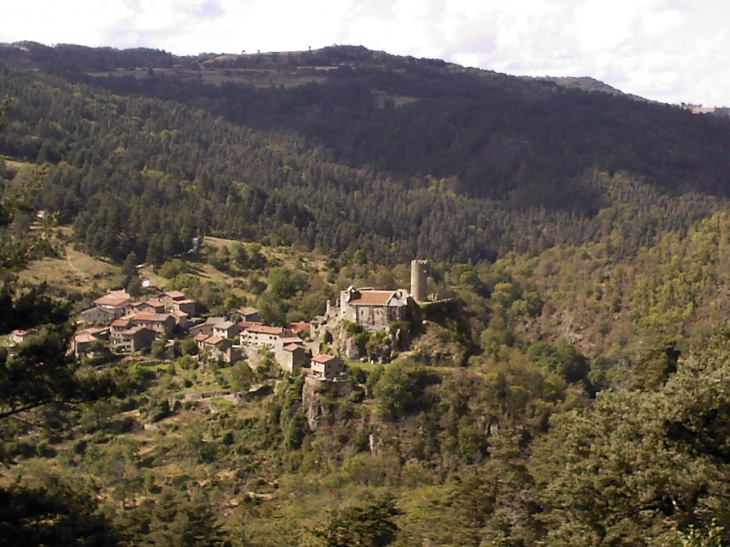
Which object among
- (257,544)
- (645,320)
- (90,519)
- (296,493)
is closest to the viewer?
(90,519)

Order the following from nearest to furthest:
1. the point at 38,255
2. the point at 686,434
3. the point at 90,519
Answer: the point at 90,519
the point at 38,255
the point at 686,434

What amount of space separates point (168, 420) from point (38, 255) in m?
33.8

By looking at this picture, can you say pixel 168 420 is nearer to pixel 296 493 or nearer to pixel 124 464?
pixel 124 464

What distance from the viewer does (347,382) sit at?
45625 millimetres

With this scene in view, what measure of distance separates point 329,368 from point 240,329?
12.8 m

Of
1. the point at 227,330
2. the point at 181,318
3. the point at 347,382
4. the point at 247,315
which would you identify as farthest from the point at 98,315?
the point at 347,382

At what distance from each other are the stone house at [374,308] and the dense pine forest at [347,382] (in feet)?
2.36

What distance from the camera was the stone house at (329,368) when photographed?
45.8 m

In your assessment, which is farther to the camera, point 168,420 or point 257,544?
point 168,420

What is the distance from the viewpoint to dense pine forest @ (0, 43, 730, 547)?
51.1 ft

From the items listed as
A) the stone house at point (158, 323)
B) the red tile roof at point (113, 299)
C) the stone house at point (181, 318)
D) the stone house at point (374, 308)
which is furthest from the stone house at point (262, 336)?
the red tile roof at point (113, 299)

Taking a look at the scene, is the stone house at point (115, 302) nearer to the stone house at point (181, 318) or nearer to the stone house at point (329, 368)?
the stone house at point (181, 318)

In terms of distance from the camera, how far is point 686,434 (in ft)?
52.5

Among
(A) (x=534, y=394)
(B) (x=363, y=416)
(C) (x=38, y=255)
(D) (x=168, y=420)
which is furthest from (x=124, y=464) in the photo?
(C) (x=38, y=255)
